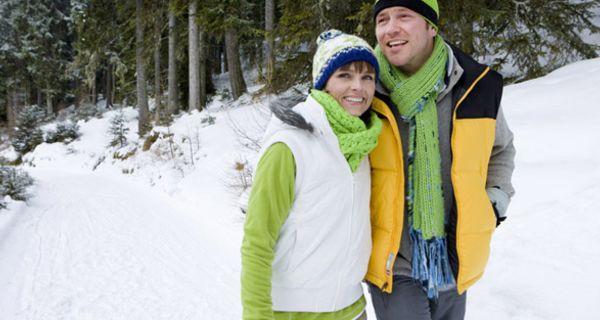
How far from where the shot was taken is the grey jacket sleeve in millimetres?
1877

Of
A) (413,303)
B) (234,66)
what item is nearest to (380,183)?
(413,303)

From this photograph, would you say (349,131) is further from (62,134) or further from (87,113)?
(87,113)

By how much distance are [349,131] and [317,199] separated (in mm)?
324

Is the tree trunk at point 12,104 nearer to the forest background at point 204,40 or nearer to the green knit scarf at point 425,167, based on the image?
the forest background at point 204,40

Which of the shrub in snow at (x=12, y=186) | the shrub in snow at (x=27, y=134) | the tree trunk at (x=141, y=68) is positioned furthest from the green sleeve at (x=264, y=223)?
the shrub in snow at (x=27, y=134)

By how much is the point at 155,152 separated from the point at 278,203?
11.9m

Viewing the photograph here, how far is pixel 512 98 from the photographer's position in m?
7.73

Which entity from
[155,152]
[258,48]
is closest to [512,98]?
[155,152]

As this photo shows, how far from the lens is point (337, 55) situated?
1631 mm

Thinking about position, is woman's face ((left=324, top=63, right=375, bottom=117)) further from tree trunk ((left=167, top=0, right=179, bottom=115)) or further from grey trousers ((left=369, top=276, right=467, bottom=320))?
tree trunk ((left=167, top=0, right=179, bottom=115))

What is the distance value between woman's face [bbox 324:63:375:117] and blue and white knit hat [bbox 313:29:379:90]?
3cm

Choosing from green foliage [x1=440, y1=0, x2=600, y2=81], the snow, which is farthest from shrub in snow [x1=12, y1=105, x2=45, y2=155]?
green foliage [x1=440, y1=0, x2=600, y2=81]

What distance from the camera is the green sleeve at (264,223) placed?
1439 millimetres

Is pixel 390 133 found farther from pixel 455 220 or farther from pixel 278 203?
pixel 278 203
